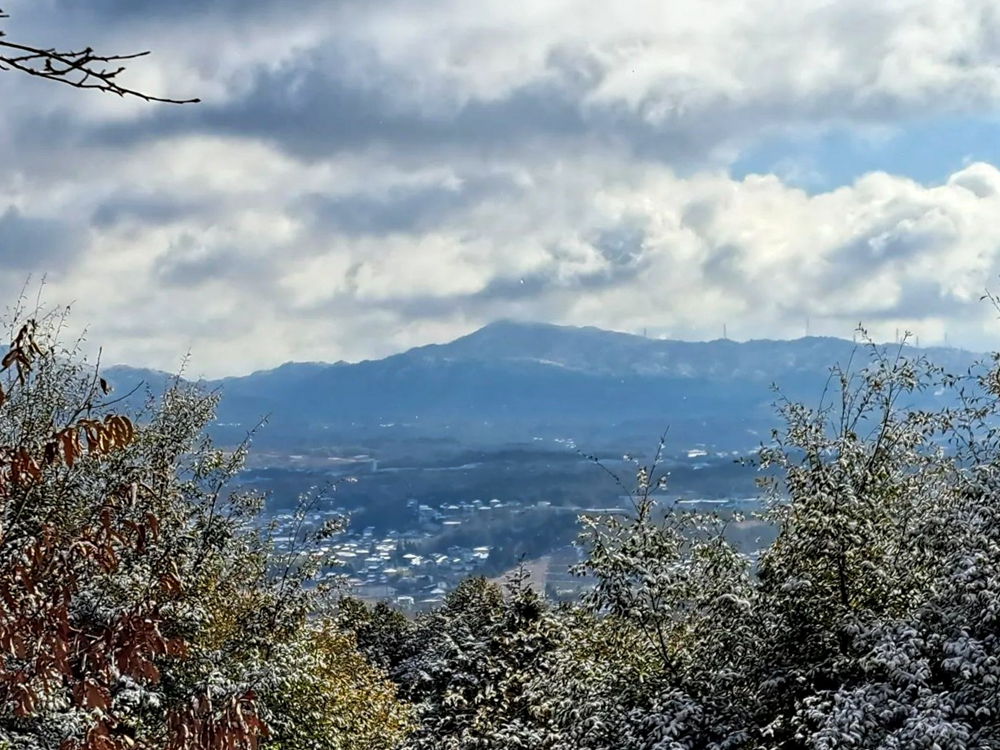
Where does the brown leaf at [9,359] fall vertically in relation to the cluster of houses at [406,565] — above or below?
above

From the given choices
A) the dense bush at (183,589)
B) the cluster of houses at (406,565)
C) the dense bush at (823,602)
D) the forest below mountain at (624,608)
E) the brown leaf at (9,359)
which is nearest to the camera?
the brown leaf at (9,359)

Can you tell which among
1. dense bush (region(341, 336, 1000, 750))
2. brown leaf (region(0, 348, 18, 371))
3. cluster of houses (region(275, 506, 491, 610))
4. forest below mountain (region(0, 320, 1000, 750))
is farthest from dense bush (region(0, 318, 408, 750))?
cluster of houses (region(275, 506, 491, 610))

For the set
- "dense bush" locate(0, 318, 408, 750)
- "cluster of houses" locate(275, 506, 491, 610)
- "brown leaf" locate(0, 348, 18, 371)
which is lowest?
"cluster of houses" locate(275, 506, 491, 610)

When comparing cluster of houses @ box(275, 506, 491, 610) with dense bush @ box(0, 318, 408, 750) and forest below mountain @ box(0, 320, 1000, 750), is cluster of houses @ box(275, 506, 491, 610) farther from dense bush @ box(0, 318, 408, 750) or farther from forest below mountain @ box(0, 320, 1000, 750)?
forest below mountain @ box(0, 320, 1000, 750)

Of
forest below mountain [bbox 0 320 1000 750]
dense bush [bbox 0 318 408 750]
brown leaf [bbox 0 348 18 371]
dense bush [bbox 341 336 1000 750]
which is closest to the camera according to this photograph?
brown leaf [bbox 0 348 18 371]

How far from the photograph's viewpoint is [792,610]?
10969mm

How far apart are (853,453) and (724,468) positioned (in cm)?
15775

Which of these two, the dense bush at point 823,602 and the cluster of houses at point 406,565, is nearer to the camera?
the dense bush at point 823,602

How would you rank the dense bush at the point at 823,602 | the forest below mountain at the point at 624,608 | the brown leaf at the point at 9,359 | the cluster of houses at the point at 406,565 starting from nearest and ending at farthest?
the brown leaf at the point at 9,359 → the forest below mountain at the point at 624,608 → the dense bush at the point at 823,602 → the cluster of houses at the point at 406,565

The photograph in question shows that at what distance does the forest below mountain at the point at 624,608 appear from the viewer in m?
4.85

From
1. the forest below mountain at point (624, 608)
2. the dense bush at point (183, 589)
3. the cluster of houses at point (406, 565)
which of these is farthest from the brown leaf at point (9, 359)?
the cluster of houses at point (406, 565)

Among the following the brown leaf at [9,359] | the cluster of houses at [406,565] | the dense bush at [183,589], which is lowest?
the cluster of houses at [406,565]

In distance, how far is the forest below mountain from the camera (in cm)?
485

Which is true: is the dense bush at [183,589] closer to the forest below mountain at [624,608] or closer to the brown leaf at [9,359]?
the forest below mountain at [624,608]
